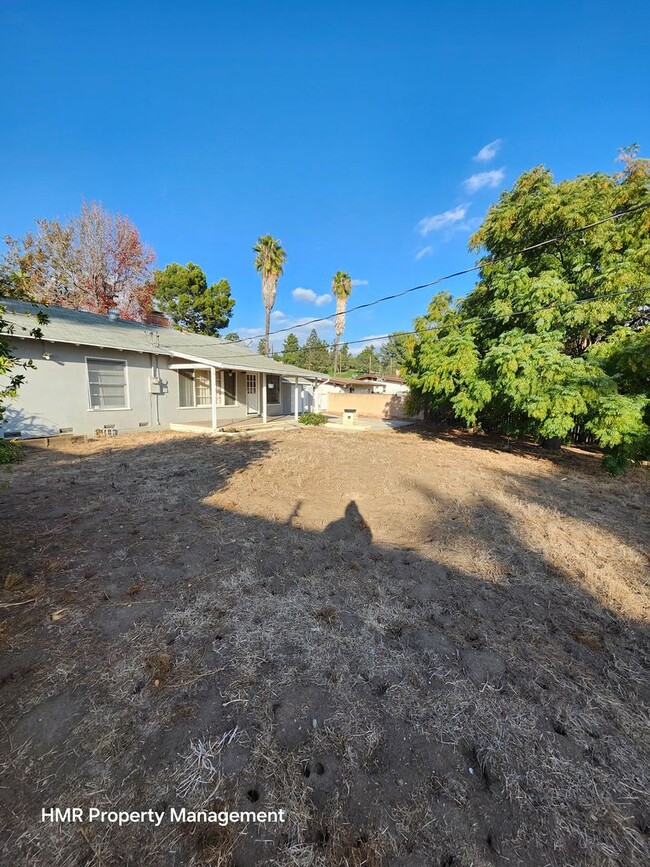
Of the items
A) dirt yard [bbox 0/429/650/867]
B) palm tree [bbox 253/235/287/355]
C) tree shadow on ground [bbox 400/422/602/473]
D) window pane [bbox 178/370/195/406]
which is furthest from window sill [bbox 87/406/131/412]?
palm tree [bbox 253/235/287/355]

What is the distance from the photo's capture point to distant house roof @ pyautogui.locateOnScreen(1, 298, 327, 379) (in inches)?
359

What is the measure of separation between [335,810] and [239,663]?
3.15ft

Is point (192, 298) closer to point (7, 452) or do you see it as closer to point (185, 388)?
point (185, 388)

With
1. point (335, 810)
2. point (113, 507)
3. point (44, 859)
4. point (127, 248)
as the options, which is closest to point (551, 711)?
point (335, 810)

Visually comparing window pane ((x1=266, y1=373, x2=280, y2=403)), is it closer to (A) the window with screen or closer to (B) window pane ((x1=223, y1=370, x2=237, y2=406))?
(B) window pane ((x1=223, y1=370, x2=237, y2=406))

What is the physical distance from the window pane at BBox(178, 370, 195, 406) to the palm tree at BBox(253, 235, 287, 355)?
10.2m

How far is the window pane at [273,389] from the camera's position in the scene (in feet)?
59.7

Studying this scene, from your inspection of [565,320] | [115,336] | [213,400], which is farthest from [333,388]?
[565,320]

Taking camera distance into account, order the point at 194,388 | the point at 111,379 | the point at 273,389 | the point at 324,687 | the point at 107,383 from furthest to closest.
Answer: the point at 273,389 < the point at 194,388 < the point at 111,379 < the point at 107,383 < the point at 324,687

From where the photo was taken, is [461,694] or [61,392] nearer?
[461,694]

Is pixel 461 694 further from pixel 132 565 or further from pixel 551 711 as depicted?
pixel 132 565

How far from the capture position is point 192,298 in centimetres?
2683

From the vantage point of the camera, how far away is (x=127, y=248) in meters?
19.2

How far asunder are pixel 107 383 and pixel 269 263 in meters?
15.6
